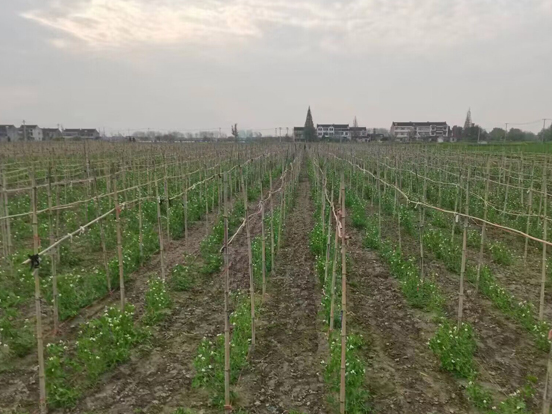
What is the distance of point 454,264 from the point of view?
9.68m

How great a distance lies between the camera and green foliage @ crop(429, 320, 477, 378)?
17.9ft

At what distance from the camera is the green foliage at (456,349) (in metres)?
5.46

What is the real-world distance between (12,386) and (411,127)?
120717 mm

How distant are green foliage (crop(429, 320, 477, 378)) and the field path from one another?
1.59 metres

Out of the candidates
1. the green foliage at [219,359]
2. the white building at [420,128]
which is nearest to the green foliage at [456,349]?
the green foliage at [219,359]

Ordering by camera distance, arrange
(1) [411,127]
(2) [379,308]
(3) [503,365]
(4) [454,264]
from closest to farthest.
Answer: (3) [503,365] < (2) [379,308] < (4) [454,264] < (1) [411,127]

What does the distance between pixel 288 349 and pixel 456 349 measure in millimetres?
2287

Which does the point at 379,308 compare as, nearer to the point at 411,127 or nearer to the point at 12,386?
the point at 12,386

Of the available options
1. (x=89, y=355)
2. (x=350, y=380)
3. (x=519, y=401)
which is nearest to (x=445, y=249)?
(x=519, y=401)

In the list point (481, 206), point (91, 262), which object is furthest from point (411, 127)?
point (91, 262)

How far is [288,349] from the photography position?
623 centimetres

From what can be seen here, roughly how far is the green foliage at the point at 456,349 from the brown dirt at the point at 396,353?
162 mm

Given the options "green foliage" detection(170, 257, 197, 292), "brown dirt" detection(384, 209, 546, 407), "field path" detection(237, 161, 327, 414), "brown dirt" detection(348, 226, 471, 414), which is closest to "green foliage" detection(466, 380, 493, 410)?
"brown dirt" detection(348, 226, 471, 414)

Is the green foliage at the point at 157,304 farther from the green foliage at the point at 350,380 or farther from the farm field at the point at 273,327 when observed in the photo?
the green foliage at the point at 350,380
